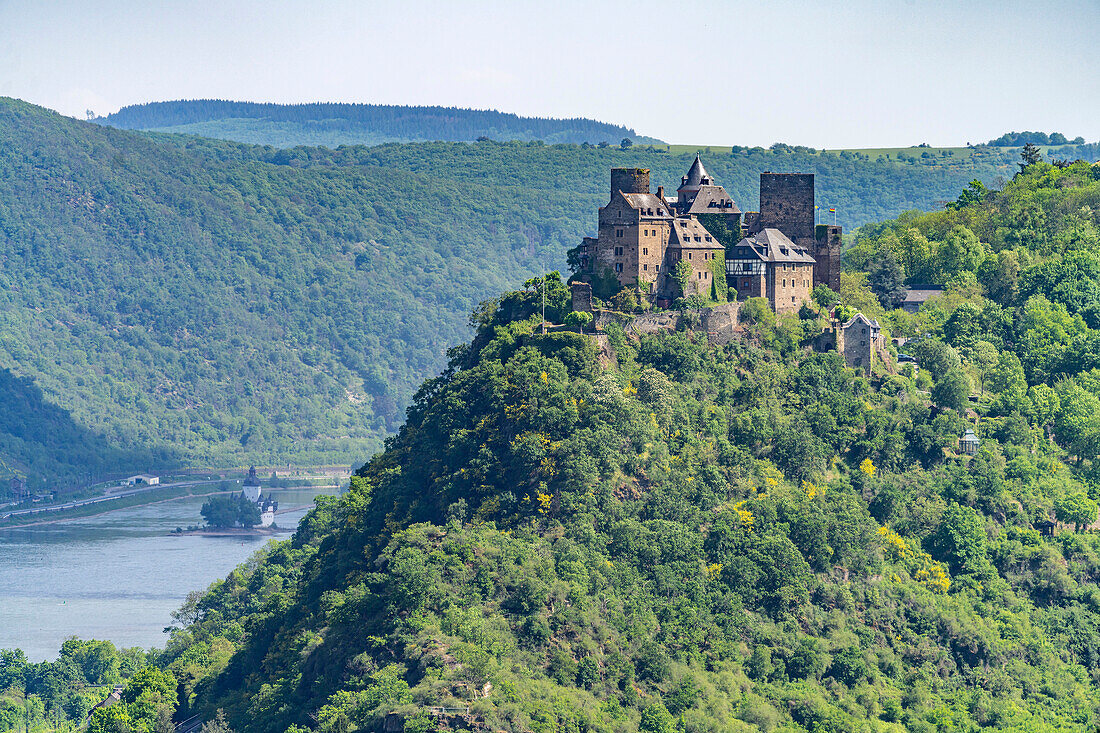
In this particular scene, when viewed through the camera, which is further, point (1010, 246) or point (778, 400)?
point (1010, 246)

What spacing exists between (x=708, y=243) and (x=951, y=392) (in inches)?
713

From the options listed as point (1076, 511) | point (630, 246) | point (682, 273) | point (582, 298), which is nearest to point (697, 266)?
point (682, 273)

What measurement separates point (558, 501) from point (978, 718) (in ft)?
80.1

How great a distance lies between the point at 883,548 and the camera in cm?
10562

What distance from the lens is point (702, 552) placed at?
326 feet

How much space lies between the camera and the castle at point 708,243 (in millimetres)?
111500

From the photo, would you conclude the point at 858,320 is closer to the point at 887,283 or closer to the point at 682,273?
the point at 682,273

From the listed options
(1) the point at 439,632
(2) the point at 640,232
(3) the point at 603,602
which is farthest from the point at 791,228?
(1) the point at 439,632

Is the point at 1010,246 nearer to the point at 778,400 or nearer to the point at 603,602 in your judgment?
the point at 778,400

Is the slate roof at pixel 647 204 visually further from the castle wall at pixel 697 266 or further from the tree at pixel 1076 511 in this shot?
the tree at pixel 1076 511

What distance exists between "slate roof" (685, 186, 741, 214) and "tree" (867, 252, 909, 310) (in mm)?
18205

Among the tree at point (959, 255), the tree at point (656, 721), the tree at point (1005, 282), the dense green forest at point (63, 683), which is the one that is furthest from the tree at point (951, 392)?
the dense green forest at point (63, 683)

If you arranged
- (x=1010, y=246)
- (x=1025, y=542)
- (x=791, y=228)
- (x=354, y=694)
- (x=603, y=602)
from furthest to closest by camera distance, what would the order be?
1. (x=1010, y=246)
2. (x=791, y=228)
3. (x=1025, y=542)
4. (x=603, y=602)
5. (x=354, y=694)

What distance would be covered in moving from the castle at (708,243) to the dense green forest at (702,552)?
3030 mm
